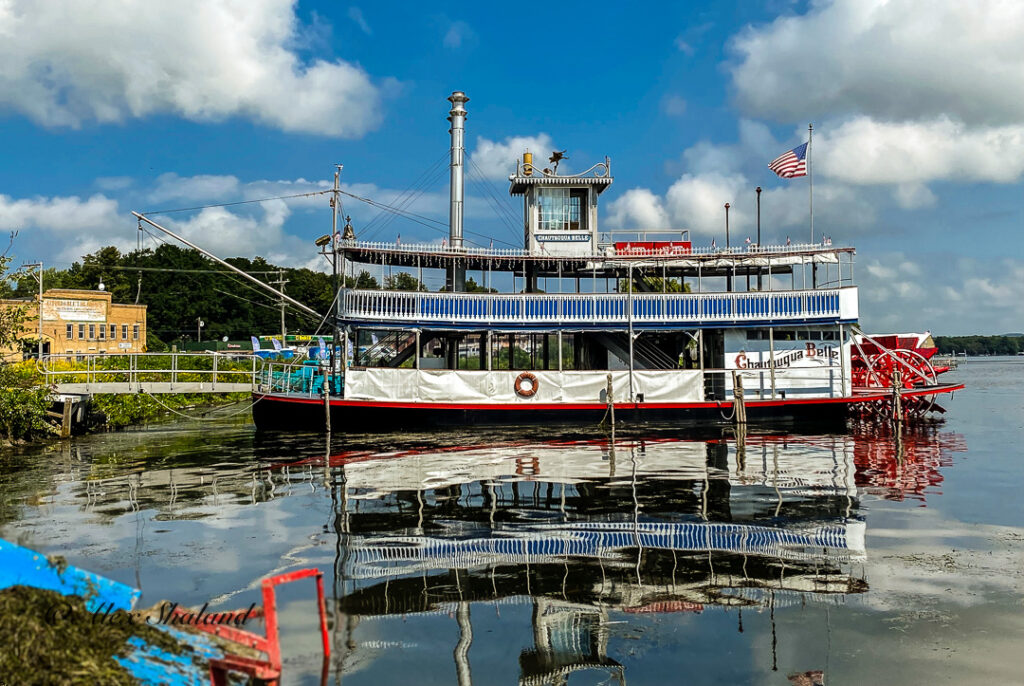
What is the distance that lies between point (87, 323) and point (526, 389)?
48.0 m

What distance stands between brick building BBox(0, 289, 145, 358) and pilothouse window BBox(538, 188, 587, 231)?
39833 mm

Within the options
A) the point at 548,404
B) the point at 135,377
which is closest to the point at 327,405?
the point at 548,404

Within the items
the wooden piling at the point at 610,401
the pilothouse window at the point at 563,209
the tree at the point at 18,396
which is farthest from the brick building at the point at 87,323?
the wooden piling at the point at 610,401

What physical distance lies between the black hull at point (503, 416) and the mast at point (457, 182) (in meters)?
5.88

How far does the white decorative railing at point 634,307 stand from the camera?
98.0 feet

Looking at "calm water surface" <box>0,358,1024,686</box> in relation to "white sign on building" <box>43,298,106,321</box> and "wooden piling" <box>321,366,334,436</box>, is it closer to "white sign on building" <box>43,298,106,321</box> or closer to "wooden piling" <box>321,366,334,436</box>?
"wooden piling" <box>321,366,334,436</box>

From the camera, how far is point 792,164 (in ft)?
99.3

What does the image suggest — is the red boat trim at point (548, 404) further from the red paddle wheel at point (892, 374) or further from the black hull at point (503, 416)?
the red paddle wheel at point (892, 374)

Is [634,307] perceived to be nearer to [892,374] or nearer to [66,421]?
[892,374]

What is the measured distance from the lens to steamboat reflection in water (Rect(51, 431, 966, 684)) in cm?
819

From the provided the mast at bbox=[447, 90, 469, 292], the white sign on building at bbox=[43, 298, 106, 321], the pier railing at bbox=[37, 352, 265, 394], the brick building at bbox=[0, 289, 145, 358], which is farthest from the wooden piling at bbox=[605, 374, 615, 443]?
the white sign on building at bbox=[43, 298, 106, 321]

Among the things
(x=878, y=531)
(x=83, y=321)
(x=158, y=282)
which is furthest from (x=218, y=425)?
(x=158, y=282)

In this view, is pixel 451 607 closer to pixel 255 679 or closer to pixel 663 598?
pixel 663 598

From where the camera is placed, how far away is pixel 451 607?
833 cm
